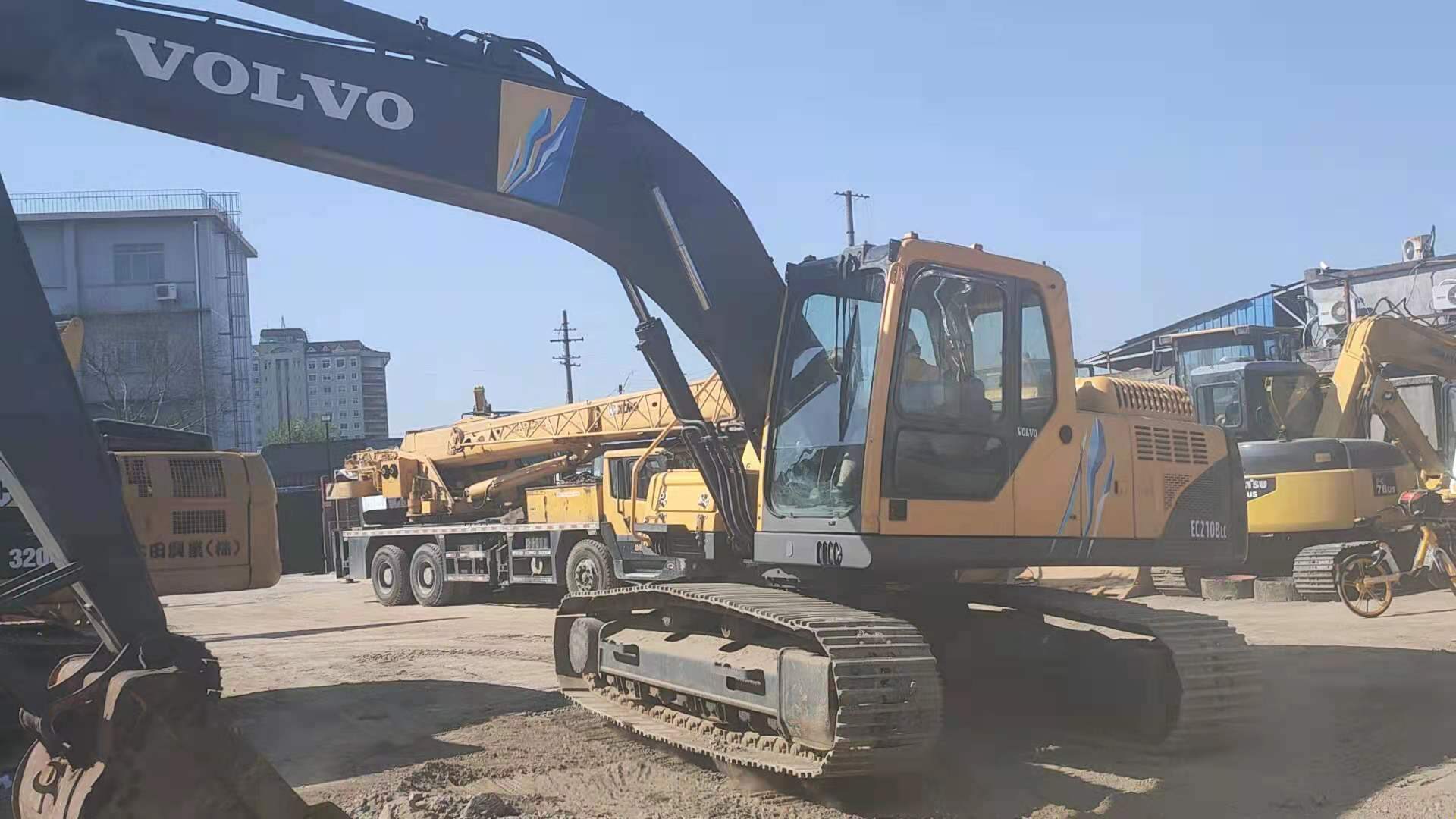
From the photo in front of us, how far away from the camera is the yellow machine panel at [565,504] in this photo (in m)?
17.3

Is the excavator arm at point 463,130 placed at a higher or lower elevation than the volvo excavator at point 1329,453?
higher

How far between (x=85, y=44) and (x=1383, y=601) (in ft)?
42.4

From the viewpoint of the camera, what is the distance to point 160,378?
49.8 metres

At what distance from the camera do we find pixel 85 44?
219 inches

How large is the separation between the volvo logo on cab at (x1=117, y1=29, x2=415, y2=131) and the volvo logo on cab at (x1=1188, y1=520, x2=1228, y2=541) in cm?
526

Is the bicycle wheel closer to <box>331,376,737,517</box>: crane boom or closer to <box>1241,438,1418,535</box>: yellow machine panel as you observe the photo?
<box>1241,438,1418,535</box>: yellow machine panel

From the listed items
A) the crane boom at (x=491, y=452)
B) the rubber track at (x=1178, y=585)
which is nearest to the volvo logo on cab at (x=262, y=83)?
the crane boom at (x=491, y=452)

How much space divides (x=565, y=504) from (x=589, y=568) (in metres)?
1.14

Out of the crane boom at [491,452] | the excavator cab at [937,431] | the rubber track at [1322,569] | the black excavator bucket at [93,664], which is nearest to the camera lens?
the black excavator bucket at [93,664]

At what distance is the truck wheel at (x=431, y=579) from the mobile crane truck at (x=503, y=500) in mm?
22

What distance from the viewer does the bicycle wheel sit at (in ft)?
42.9

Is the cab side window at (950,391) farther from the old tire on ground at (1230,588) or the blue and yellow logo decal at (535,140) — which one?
the old tire on ground at (1230,588)

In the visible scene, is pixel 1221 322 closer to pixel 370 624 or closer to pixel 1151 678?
pixel 370 624

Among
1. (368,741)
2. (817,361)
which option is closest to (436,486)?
(368,741)
